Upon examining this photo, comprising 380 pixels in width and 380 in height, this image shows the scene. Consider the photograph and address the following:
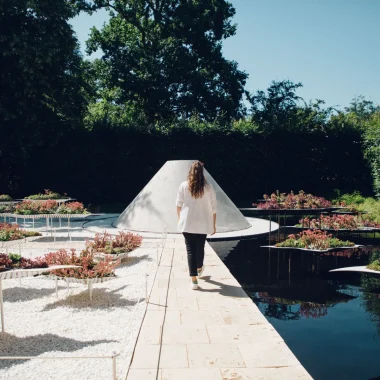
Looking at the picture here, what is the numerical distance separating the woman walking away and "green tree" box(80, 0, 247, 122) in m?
24.7

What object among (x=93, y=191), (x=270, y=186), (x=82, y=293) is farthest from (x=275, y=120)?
(x=82, y=293)

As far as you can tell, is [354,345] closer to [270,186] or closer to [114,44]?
[270,186]

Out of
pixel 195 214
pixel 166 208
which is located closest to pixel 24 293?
pixel 195 214

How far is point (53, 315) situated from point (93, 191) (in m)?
15.9

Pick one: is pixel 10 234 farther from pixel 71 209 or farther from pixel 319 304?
pixel 319 304

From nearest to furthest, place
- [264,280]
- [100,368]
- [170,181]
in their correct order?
[100,368]
[264,280]
[170,181]

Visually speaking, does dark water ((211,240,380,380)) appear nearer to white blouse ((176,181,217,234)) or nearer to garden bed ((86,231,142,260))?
white blouse ((176,181,217,234))

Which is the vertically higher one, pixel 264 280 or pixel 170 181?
pixel 170 181

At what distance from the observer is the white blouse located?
6195 millimetres

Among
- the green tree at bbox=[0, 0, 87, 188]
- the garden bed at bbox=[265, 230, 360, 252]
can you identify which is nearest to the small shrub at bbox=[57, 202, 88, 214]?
the garden bed at bbox=[265, 230, 360, 252]

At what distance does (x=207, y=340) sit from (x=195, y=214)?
89.1 inches

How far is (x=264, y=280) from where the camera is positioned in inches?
Answer: 299

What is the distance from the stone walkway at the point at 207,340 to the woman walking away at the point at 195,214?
0.55 meters

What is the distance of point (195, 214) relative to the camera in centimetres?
622
